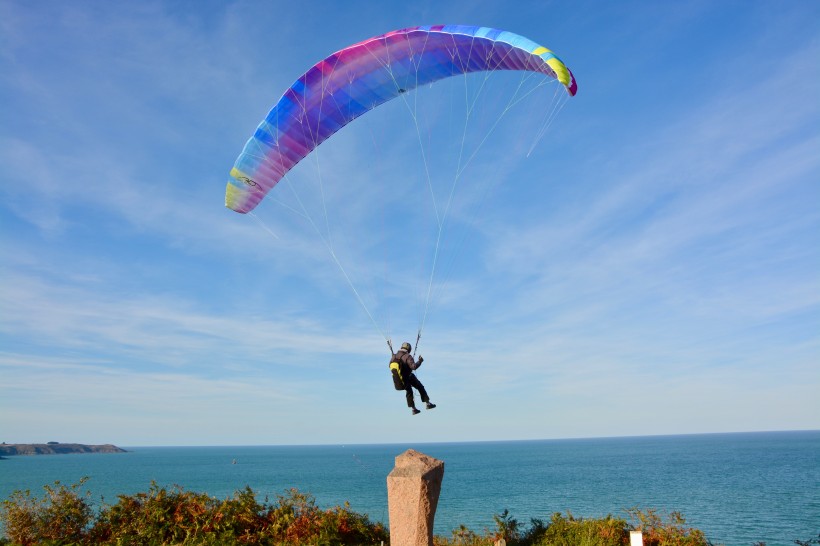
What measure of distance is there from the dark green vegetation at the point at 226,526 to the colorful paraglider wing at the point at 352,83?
21.4 ft

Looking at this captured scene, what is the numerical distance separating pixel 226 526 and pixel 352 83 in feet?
29.9

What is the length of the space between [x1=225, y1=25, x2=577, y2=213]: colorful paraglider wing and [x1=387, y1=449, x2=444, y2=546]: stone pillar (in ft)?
23.4

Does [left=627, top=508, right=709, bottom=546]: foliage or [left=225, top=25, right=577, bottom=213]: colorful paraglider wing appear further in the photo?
[left=225, top=25, right=577, bottom=213]: colorful paraglider wing

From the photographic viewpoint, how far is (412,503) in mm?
9141

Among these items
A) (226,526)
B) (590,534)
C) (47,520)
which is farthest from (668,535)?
(47,520)

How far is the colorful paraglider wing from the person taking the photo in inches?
428

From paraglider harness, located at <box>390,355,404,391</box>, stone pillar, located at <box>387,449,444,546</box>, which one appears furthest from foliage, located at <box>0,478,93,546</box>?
paraglider harness, located at <box>390,355,404,391</box>

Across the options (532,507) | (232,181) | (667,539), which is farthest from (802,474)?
(232,181)

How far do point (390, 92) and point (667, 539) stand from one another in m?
10.3

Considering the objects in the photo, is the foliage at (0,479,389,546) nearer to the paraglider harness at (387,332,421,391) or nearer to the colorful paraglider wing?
the paraglider harness at (387,332,421,391)

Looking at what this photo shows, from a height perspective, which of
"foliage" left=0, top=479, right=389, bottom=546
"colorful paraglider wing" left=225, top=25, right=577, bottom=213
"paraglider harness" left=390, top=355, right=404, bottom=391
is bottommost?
"foliage" left=0, top=479, right=389, bottom=546

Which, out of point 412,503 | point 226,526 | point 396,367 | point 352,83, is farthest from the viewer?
point 352,83

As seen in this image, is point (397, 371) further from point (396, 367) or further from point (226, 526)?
point (226, 526)

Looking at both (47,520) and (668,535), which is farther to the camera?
(47,520)
